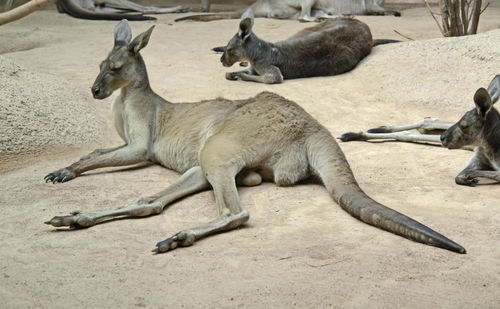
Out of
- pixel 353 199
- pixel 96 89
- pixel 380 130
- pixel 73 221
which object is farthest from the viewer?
pixel 380 130

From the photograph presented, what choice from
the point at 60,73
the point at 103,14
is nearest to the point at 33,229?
the point at 60,73

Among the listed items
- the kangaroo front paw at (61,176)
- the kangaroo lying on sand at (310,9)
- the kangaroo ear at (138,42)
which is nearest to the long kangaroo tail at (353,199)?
the kangaroo ear at (138,42)

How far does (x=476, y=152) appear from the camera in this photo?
468 centimetres

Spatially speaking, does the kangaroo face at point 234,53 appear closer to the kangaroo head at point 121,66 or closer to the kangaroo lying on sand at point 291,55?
the kangaroo lying on sand at point 291,55

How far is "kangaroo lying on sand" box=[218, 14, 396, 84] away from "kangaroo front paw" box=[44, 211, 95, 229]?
4081mm

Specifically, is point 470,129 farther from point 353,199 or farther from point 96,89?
point 96,89

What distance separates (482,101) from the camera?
4.48 m

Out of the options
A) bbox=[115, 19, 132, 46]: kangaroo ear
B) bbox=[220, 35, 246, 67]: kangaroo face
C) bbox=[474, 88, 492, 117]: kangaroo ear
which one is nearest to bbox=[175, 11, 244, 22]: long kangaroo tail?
bbox=[220, 35, 246, 67]: kangaroo face

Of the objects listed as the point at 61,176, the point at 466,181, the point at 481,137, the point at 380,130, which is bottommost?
the point at 380,130

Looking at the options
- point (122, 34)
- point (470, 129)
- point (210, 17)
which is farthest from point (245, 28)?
point (470, 129)

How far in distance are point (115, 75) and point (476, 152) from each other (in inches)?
106

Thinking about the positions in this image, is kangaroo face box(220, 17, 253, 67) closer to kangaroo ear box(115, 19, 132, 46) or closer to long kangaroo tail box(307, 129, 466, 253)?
kangaroo ear box(115, 19, 132, 46)

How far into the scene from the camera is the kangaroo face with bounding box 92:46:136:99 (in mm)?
4910

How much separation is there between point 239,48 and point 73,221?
449cm
